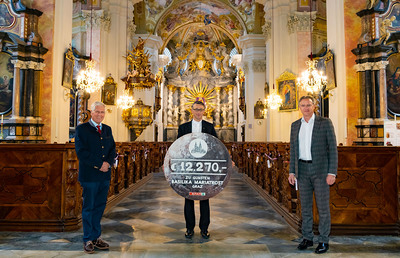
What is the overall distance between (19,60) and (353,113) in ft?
27.9

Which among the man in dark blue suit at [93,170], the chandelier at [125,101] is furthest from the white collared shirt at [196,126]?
the chandelier at [125,101]

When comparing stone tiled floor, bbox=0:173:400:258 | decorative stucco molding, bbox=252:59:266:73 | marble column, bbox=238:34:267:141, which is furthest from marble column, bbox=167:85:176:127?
stone tiled floor, bbox=0:173:400:258

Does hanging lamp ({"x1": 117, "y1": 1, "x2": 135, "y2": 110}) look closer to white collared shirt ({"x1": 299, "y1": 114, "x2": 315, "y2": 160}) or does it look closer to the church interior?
the church interior

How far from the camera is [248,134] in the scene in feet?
66.6

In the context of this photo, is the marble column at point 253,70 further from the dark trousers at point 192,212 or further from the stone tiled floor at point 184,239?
the dark trousers at point 192,212

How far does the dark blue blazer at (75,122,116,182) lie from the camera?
318 cm

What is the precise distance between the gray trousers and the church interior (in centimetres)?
25

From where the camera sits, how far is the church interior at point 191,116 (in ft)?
13.2

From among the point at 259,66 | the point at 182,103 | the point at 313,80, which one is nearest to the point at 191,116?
the point at 313,80

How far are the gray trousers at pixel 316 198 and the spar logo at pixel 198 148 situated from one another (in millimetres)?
1142

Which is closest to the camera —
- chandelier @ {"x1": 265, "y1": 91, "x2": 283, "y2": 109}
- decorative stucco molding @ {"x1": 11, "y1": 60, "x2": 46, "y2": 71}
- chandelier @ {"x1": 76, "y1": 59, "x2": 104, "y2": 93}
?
decorative stucco molding @ {"x1": 11, "y1": 60, "x2": 46, "y2": 71}

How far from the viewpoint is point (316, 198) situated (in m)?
3.31

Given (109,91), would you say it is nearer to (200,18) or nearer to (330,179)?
(330,179)

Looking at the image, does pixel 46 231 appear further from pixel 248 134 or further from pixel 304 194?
pixel 248 134
